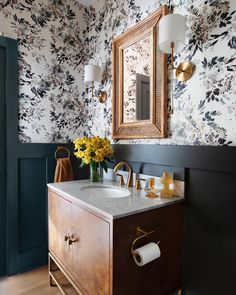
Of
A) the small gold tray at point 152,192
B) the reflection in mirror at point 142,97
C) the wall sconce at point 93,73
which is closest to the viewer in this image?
the small gold tray at point 152,192

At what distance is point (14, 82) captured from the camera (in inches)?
71.3

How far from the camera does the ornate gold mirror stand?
1.43m

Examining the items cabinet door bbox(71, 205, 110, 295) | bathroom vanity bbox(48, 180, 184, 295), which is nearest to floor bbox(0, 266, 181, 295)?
bathroom vanity bbox(48, 180, 184, 295)

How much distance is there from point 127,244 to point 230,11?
127 cm

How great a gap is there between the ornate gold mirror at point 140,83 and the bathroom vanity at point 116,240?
0.49 meters

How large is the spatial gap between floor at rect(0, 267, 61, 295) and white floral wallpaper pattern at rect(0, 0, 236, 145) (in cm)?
121

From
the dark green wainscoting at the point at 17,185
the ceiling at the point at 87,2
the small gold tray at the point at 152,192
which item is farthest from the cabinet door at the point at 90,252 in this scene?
the ceiling at the point at 87,2

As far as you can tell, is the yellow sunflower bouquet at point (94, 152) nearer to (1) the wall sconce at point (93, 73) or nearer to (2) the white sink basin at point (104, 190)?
(2) the white sink basin at point (104, 190)

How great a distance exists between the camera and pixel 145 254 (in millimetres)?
987

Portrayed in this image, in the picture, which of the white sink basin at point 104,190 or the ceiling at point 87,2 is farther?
the ceiling at point 87,2

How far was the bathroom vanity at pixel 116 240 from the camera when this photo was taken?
1.01 m

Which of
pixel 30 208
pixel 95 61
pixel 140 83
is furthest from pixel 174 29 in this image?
pixel 30 208

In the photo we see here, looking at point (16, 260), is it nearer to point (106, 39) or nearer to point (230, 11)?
point (106, 39)

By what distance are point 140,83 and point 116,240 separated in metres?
1.11
